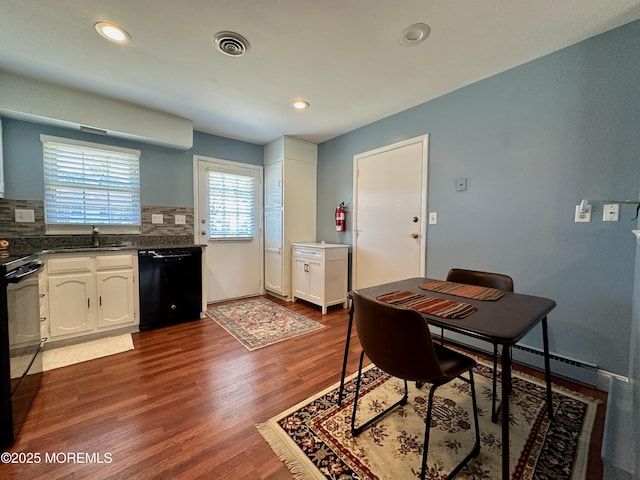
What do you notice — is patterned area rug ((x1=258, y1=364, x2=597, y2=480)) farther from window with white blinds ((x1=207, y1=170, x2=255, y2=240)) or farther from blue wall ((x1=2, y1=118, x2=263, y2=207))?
blue wall ((x1=2, y1=118, x2=263, y2=207))

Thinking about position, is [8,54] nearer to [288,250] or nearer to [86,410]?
[86,410]

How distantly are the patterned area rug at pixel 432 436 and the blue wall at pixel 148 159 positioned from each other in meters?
3.02

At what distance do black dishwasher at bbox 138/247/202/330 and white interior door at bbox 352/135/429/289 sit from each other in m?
2.00

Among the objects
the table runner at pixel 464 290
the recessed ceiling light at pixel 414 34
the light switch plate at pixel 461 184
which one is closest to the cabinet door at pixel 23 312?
the table runner at pixel 464 290

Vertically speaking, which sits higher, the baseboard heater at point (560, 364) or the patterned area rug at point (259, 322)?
the baseboard heater at point (560, 364)

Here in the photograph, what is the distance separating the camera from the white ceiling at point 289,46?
158 cm

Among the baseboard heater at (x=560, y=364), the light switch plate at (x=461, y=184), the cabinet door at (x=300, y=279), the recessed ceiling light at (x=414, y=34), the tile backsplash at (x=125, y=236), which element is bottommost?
the baseboard heater at (x=560, y=364)

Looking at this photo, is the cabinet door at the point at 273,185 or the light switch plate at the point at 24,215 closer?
the light switch plate at the point at 24,215

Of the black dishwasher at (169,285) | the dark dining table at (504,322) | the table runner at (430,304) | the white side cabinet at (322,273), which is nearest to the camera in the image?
the dark dining table at (504,322)

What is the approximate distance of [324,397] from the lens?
171 centimetres

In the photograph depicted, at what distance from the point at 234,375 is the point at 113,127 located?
2.73 meters

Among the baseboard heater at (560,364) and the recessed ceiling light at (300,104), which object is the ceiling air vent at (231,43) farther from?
the baseboard heater at (560,364)

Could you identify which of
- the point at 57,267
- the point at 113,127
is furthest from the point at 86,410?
the point at 113,127

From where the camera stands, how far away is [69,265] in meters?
2.40
